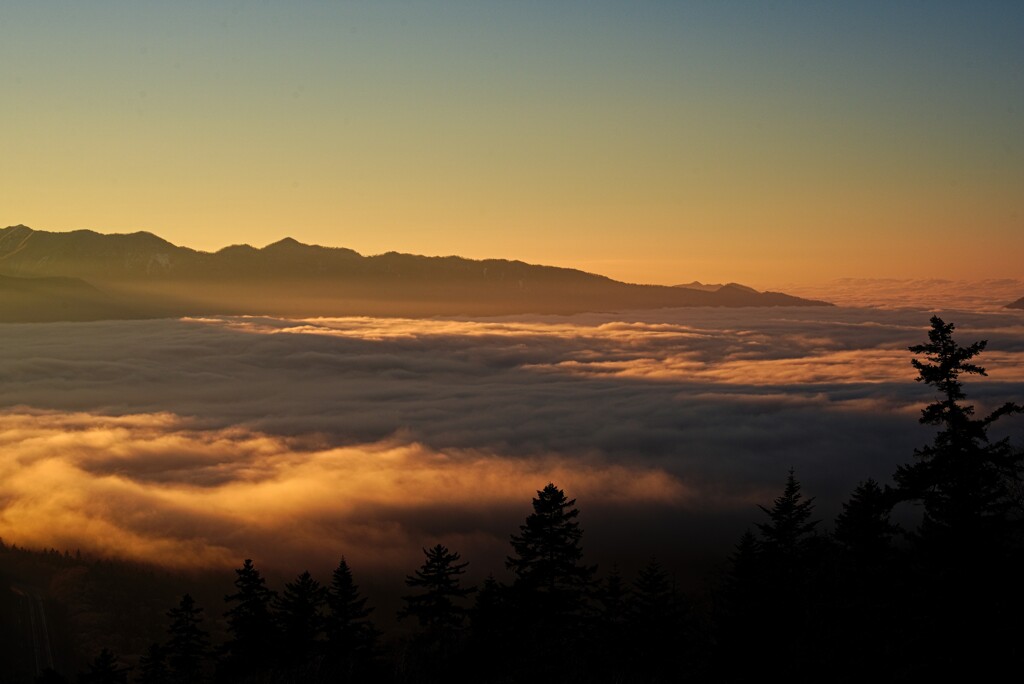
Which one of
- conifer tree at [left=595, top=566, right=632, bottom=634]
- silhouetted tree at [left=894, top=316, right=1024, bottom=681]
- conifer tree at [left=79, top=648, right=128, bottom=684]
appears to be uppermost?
silhouetted tree at [left=894, top=316, right=1024, bottom=681]

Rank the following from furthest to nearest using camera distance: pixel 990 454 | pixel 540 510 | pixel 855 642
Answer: pixel 540 510
pixel 855 642
pixel 990 454

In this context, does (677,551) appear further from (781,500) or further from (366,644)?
(366,644)

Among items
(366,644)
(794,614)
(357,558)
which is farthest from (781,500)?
(357,558)

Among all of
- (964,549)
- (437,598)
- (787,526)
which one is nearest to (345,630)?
(437,598)

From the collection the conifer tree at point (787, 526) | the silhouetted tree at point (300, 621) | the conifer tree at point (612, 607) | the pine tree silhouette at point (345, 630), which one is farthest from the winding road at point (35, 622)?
the conifer tree at point (787, 526)

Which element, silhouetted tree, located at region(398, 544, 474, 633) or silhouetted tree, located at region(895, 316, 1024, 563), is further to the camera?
silhouetted tree, located at region(398, 544, 474, 633)

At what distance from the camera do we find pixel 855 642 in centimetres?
2392

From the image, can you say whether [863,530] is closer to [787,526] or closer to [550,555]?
[787,526]

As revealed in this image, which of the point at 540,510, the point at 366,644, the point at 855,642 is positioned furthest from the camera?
the point at 366,644

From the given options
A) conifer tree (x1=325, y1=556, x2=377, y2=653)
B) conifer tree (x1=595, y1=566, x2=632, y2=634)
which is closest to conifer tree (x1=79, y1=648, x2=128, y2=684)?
conifer tree (x1=325, y1=556, x2=377, y2=653)

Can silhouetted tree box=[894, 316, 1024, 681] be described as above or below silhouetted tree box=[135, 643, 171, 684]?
above

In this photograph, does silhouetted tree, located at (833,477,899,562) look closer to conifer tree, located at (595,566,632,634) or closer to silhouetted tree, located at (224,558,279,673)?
conifer tree, located at (595,566,632,634)

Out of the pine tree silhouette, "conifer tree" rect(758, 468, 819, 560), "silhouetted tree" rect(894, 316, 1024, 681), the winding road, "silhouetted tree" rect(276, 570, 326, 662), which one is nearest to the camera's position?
"silhouetted tree" rect(894, 316, 1024, 681)

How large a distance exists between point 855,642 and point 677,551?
391 ft
